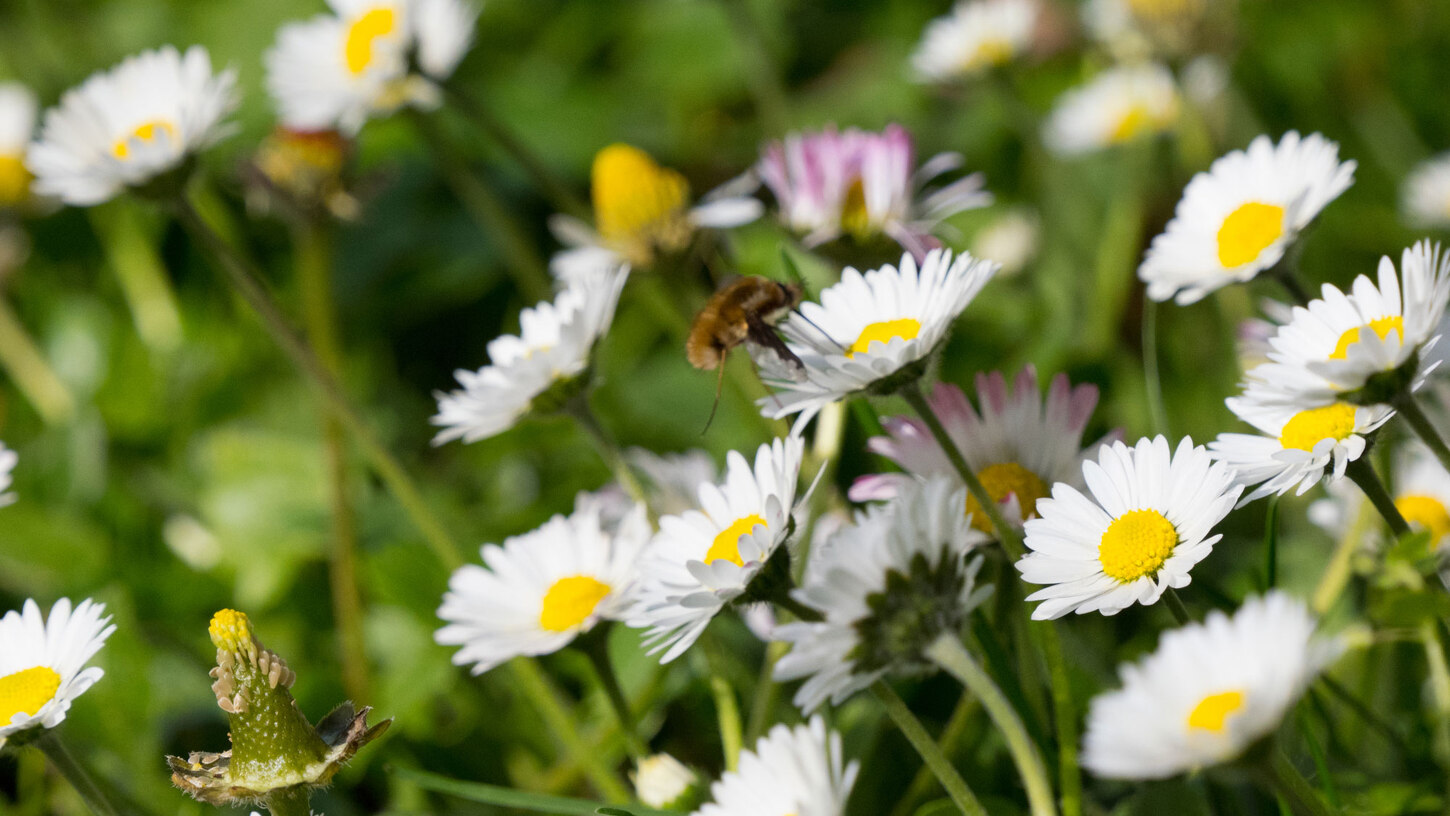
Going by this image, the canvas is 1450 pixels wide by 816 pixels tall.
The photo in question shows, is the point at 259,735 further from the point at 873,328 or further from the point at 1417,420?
the point at 1417,420

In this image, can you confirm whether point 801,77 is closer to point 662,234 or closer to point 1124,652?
point 662,234

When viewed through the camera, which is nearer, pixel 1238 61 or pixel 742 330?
pixel 742 330

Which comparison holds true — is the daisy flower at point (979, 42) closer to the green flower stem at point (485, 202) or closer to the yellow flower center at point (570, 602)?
the green flower stem at point (485, 202)

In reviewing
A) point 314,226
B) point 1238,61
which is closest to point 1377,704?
point 314,226

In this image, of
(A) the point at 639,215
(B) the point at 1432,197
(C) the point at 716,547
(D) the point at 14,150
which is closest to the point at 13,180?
(D) the point at 14,150

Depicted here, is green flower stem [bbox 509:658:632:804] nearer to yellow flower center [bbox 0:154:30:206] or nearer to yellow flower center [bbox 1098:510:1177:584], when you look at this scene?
yellow flower center [bbox 1098:510:1177:584]
